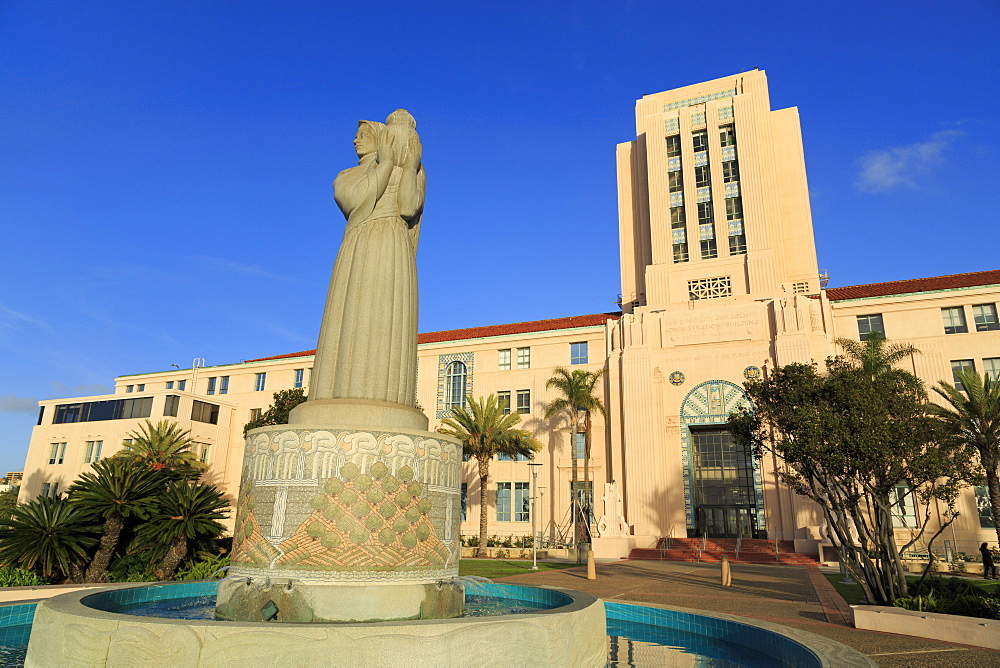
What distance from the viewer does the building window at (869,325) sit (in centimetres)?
3912

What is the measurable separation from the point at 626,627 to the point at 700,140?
1701 inches

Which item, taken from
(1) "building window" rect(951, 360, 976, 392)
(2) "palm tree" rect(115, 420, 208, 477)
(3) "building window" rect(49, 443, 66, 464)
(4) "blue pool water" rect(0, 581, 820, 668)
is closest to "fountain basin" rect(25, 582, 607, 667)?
(4) "blue pool water" rect(0, 581, 820, 668)

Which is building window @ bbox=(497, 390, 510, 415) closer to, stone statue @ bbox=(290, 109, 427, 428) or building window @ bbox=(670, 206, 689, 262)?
building window @ bbox=(670, 206, 689, 262)

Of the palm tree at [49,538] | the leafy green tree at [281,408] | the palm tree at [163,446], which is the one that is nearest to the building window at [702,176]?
the leafy green tree at [281,408]

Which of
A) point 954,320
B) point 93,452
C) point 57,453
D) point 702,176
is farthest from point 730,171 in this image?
point 57,453

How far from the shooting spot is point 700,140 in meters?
47.6

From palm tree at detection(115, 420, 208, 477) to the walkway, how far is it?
2752 cm

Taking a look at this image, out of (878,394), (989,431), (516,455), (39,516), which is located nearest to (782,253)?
(989,431)

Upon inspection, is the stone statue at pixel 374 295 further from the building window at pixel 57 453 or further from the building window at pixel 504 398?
the building window at pixel 57 453

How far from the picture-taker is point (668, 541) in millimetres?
Answer: 37188

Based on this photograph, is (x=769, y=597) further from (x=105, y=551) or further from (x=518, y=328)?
(x=518, y=328)

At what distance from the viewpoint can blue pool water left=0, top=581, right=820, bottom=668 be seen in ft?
27.5

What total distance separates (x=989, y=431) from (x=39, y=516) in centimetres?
3522

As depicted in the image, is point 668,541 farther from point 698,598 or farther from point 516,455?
point 698,598
